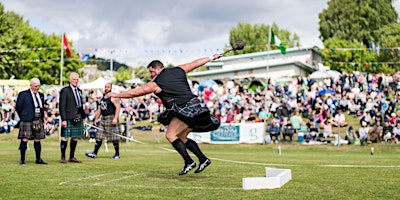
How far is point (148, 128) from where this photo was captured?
83.4 ft

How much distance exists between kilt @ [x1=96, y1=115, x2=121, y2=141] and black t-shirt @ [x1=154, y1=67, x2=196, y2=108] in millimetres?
5121

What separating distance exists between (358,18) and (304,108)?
4148 cm

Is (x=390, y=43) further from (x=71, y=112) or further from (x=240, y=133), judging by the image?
(x=71, y=112)

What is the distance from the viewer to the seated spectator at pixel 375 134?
20.5 meters

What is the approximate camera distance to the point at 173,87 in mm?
7449

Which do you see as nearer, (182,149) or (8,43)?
(182,149)

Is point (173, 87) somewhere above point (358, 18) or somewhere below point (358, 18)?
below

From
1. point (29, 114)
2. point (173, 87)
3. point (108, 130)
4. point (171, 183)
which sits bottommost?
point (171, 183)

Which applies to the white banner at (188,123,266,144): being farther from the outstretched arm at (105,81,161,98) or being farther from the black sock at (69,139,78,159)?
the outstretched arm at (105,81,161,98)

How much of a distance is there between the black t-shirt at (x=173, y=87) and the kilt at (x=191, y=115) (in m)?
0.07

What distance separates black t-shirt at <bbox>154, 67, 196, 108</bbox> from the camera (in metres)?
7.43

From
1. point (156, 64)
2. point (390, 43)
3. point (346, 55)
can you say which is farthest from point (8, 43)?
point (156, 64)

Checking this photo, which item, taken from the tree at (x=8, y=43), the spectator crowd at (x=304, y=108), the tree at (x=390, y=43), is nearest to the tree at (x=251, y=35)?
the tree at (x=390, y=43)

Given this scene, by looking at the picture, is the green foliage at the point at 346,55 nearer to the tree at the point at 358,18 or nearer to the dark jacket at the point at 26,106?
the tree at the point at 358,18
